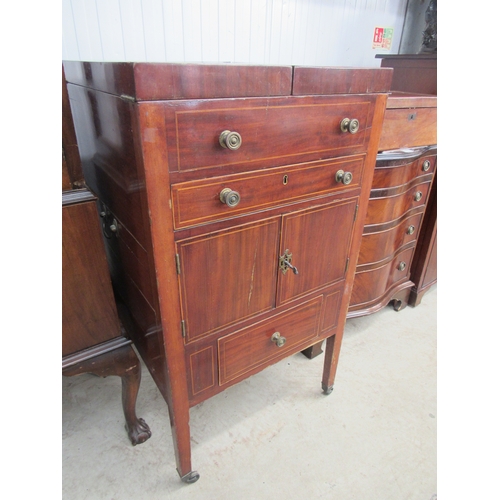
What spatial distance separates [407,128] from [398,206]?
0.31m

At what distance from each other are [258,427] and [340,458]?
0.29 meters

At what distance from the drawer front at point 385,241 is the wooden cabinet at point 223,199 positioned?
0.42m

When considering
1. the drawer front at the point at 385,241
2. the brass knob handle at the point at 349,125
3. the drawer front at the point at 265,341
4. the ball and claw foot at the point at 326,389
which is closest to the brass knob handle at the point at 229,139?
the brass knob handle at the point at 349,125

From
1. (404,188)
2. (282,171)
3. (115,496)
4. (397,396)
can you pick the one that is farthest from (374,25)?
(115,496)

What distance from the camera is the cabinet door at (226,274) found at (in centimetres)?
77

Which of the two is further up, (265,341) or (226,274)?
(226,274)

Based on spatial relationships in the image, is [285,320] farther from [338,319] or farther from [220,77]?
[220,77]

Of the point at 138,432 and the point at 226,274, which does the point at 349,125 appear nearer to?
the point at 226,274

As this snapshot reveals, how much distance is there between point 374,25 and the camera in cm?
175

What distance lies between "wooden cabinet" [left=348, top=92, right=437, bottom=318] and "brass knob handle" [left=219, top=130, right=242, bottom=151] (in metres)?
0.81

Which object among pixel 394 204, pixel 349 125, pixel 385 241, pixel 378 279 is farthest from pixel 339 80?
pixel 378 279

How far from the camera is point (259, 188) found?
0.78m

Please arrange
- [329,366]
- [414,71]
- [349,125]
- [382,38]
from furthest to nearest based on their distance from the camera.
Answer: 1. [382,38]
2. [414,71]
3. [329,366]
4. [349,125]

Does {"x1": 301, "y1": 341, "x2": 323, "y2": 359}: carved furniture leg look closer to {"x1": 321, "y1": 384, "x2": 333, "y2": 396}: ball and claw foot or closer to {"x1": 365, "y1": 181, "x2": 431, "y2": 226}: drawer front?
{"x1": 321, "y1": 384, "x2": 333, "y2": 396}: ball and claw foot
